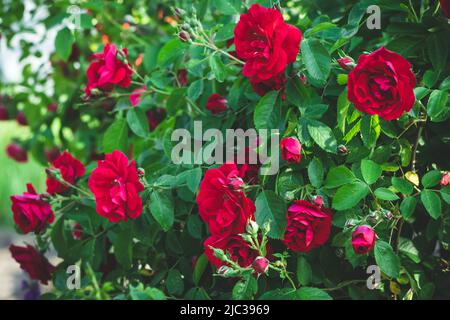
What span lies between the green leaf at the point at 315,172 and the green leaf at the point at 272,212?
0.08 m

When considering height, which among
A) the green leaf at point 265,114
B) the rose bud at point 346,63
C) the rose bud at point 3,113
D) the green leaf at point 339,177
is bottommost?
the rose bud at point 3,113

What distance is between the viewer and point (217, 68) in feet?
4.55

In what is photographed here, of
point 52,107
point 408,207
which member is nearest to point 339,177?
point 408,207

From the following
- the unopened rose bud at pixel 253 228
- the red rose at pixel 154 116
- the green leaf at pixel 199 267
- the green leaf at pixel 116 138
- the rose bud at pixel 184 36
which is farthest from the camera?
the red rose at pixel 154 116

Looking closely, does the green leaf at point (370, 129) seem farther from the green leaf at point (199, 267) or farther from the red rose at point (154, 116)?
the red rose at point (154, 116)

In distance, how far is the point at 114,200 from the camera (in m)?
1.32

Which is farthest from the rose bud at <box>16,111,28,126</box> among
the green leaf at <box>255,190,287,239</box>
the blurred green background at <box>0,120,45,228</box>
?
the blurred green background at <box>0,120,45,228</box>

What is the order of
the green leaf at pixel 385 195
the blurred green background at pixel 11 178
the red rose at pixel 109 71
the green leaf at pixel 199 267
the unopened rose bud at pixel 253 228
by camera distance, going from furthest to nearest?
the blurred green background at pixel 11 178 → the red rose at pixel 109 71 → the green leaf at pixel 199 267 → the green leaf at pixel 385 195 → the unopened rose bud at pixel 253 228

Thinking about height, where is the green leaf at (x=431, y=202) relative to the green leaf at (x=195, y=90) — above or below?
below

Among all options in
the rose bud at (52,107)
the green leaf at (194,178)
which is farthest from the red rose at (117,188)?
the rose bud at (52,107)

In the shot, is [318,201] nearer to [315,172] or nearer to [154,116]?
[315,172]

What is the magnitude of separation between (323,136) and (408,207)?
0.23m

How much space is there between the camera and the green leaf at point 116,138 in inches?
65.1

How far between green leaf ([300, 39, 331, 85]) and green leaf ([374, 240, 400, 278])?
1.22 ft
